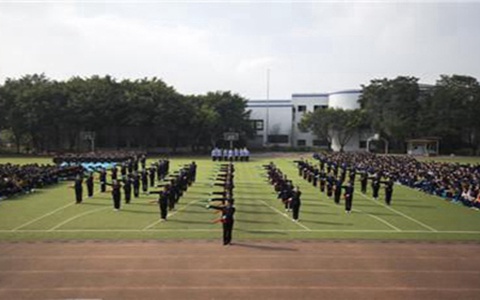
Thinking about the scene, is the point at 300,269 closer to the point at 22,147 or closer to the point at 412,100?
the point at 412,100

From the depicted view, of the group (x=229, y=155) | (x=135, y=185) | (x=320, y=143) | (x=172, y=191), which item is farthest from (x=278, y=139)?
(x=172, y=191)

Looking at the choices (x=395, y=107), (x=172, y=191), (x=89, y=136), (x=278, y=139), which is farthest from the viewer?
(x=278, y=139)

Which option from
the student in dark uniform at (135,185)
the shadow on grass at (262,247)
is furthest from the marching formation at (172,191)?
the shadow on grass at (262,247)

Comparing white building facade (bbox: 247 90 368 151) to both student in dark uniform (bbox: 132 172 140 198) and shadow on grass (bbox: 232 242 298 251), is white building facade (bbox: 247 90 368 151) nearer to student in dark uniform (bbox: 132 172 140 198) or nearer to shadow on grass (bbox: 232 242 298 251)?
student in dark uniform (bbox: 132 172 140 198)

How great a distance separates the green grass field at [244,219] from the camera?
14.6m

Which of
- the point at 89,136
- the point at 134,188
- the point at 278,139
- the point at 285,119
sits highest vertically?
the point at 285,119

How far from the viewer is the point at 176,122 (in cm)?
5731

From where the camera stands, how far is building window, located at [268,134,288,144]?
250 ft

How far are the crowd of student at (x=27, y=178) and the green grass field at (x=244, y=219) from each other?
0.66 metres

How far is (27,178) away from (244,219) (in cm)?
1242

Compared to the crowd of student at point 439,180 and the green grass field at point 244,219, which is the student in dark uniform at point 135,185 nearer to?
the green grass field at point 244,219

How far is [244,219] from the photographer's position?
17.0m

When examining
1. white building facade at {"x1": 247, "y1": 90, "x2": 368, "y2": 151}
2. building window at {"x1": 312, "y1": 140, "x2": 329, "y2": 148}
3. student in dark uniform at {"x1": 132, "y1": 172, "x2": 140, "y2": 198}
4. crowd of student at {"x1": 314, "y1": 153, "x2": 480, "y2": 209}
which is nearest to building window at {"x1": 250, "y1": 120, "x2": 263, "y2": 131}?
white building facade at {"x1": 247, "y1": 90, "x2": 368, "y2": 151}

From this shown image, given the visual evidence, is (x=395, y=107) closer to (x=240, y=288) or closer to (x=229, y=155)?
(x=229, y=155)
